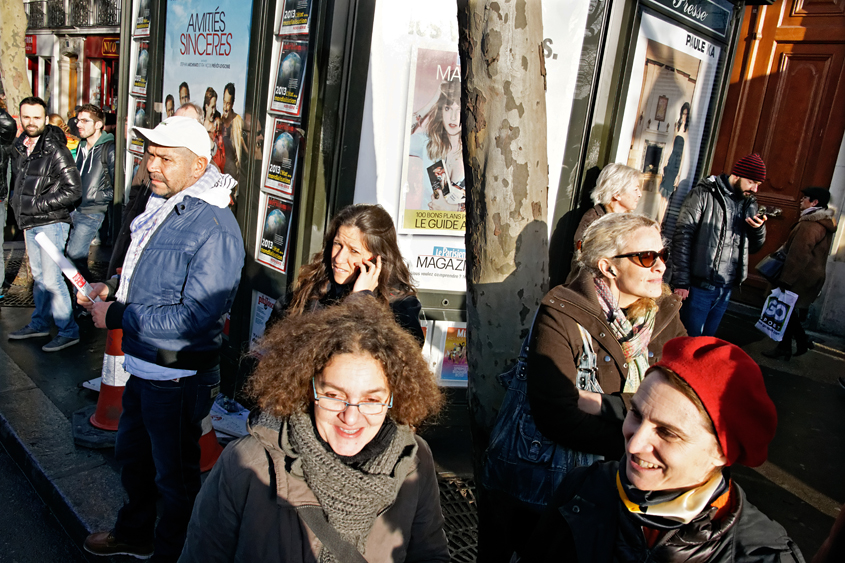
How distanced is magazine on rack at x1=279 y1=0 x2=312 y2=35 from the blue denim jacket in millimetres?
1802

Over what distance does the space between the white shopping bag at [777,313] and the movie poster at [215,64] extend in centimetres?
528

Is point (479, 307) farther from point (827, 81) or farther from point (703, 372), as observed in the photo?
point (827, 81)

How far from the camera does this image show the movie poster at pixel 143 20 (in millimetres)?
6070

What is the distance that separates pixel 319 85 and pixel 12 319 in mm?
4166

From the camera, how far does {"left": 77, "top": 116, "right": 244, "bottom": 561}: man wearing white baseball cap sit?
9.01ft

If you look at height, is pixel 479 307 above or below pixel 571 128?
below

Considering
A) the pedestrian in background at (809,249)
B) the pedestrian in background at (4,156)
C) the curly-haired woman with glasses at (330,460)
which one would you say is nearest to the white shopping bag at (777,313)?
the pedestrian in background at (809,249)

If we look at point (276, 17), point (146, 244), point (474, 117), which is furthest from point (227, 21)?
point (474, 117)

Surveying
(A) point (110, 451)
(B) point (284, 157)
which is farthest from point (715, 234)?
(A) point (110, 451)

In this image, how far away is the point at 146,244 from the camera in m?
2.83

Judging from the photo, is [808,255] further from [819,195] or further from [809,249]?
[819,195]

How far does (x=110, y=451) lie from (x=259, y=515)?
9.05 ft

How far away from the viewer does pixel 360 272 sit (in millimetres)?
2879

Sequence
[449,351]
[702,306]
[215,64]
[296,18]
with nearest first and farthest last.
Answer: [296,18] < [449,351] < [215,64] < [702,306]
